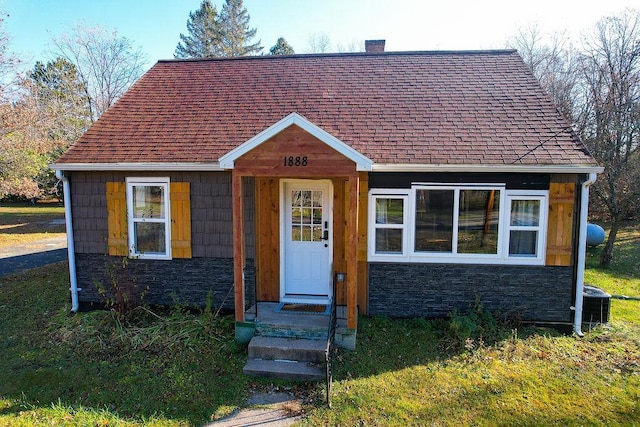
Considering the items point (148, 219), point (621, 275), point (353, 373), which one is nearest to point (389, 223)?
point (353, 373)

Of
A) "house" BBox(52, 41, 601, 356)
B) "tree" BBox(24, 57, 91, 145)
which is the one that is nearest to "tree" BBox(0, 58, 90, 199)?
"tree" BBox(24, 57, 91, 145)

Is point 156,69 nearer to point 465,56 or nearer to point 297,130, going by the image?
point 297,130

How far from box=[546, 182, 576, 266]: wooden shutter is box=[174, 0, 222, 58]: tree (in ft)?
102

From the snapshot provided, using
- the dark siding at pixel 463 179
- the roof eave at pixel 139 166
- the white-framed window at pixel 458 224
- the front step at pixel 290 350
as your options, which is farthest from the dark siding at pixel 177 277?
the dark siding at pixel 463 179

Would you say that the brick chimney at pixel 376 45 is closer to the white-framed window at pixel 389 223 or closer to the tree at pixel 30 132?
the white-framed window at pixel 389 223

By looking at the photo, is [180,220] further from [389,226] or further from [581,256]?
[581,256]

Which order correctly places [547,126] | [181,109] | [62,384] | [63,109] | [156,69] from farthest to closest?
1. [63,109]
2. [156,69]
3. [181,109]
4. [547,126]
5. [62,384]

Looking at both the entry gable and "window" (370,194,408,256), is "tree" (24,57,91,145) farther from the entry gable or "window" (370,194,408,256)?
"window" (370,194,408,256)

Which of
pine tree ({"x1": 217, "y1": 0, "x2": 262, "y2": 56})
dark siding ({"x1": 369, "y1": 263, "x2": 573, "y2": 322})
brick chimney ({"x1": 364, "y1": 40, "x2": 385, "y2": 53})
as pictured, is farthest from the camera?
pine tree ({"x1": 217, "y1": 0, "x2": 262, "y2": 56})

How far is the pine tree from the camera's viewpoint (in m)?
32.6

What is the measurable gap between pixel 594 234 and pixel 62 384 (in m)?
15.8

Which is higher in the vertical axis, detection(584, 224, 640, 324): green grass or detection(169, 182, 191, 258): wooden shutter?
detection(169, 182, 191, 258): wooden shutter

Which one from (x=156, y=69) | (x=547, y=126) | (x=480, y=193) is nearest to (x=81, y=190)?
(x=156, y=69)

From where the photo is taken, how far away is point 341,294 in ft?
23.3
